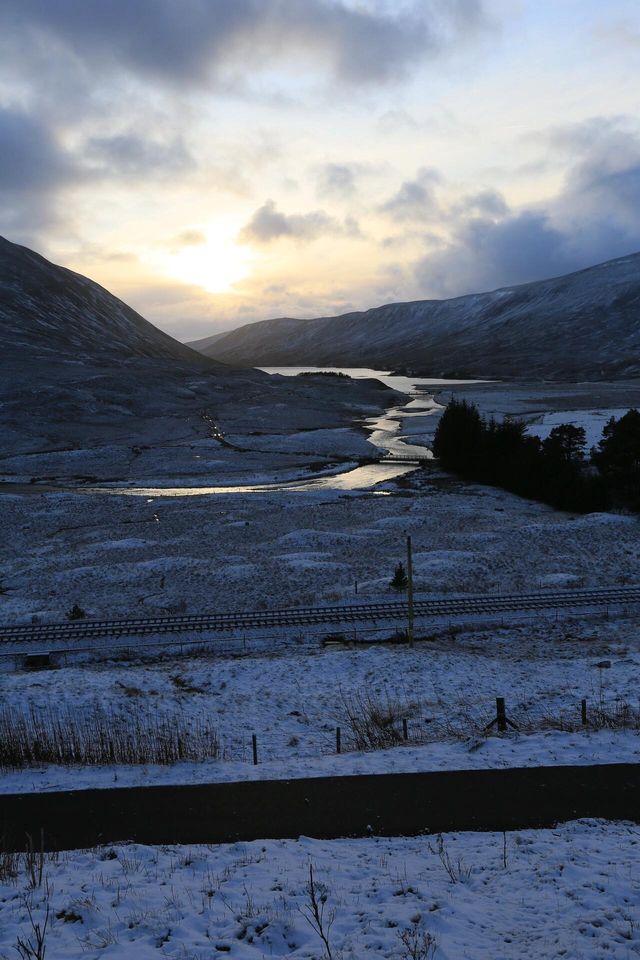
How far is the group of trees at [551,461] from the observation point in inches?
2153

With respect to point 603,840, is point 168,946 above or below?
above

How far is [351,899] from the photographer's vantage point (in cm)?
1009

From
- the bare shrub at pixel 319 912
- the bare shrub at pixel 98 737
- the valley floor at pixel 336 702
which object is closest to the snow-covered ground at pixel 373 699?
the valley floor at pixel 336 702

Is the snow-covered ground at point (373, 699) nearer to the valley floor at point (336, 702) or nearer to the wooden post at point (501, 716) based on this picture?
the valley floor at point (336, 702)

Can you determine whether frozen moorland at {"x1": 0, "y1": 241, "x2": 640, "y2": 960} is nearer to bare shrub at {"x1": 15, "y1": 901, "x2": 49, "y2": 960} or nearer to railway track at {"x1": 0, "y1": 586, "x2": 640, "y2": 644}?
bare shrub at {"x1": 15, "y1": 901, "x2": 49, "y2": 960}

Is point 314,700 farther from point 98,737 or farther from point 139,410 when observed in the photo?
point 139,410

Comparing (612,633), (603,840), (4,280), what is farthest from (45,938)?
(4,280)

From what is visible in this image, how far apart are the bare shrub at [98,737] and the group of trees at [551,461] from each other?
141 ft

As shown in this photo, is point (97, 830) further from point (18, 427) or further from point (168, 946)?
point (18, 427)

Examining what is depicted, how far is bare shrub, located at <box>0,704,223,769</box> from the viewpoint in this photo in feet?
53.4

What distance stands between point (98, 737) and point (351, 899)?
11.6 meters

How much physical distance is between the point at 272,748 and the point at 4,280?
698 ft

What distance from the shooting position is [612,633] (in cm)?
2975

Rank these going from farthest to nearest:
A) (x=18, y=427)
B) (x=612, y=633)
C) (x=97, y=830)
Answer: (x=18, y=427), (x=612, y=633), (x=97, y=830)
